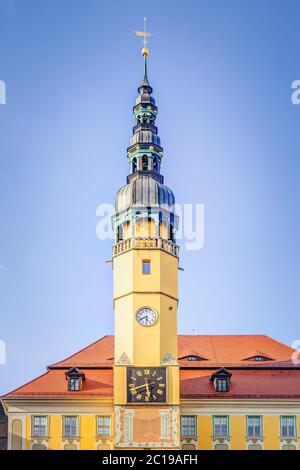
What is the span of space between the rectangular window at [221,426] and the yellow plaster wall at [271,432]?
2365mm

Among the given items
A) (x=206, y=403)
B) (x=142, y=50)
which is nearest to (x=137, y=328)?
(x=206, y=403)

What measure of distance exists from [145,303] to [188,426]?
313 inches

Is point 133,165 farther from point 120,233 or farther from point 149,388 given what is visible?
point 149,388

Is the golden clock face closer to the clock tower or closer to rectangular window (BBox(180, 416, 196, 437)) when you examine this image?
the clock tower

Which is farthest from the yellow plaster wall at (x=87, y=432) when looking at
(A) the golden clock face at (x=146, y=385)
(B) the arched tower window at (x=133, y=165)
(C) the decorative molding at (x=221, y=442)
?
(B) the arched tower window at (x=133, y=165)

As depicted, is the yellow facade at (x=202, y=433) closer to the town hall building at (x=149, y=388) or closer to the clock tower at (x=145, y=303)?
the town hall building at (x=149, y=388)

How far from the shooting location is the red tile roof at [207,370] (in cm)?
6303

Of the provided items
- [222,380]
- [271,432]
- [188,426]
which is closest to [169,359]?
[222,380]

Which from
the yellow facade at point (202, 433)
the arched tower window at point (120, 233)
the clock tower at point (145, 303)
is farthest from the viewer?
the arched tower window at point (120, 233)

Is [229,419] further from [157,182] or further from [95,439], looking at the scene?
[157,182]

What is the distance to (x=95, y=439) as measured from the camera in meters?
61.7

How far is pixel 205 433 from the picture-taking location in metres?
62.3

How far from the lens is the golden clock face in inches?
2371
